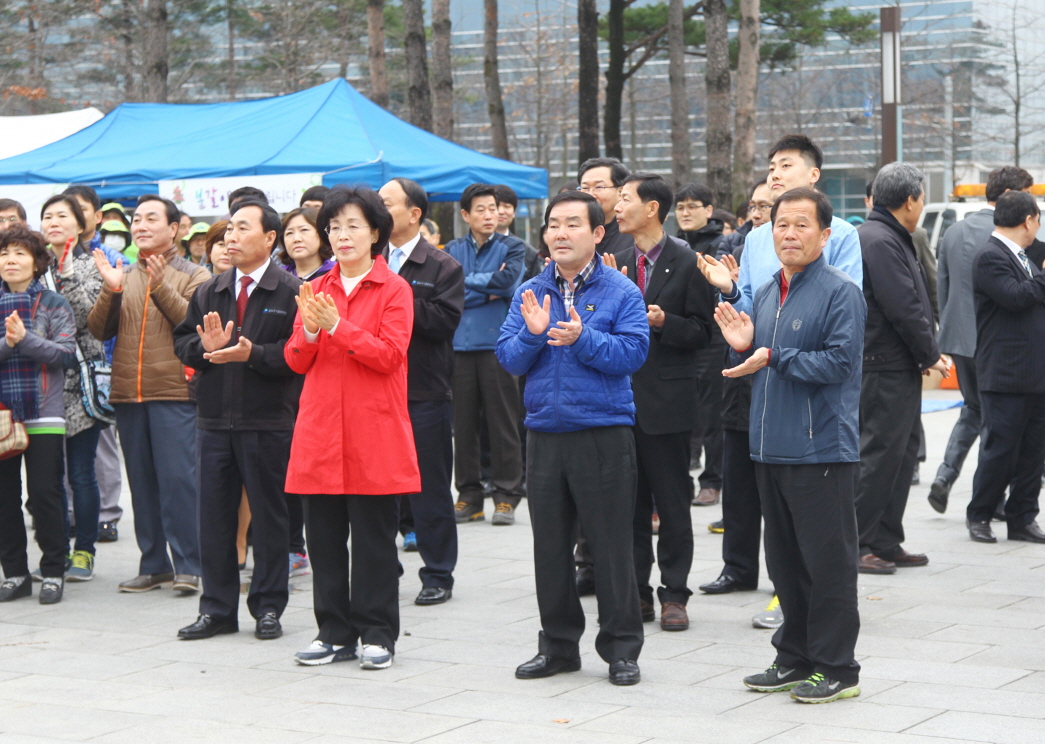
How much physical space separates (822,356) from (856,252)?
110 cm

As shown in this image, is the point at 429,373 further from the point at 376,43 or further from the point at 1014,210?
the point at 376,43

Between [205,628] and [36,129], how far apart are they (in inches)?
499

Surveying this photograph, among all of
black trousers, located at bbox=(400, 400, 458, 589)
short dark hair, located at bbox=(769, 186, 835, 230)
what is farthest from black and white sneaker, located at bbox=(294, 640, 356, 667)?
short dark hair, located at bbox=(769, 186, 835, 230)

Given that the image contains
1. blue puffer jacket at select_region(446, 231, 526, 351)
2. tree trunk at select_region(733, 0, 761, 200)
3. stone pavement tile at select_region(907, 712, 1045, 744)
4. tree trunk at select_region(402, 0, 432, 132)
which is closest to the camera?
stone pavement tile at select_region(907, 712, 1045, 744)

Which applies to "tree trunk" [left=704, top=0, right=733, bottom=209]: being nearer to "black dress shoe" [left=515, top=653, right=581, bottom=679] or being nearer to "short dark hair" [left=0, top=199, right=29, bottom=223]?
"short dark hair" [left=0, top=199, right=29, bottom=223]

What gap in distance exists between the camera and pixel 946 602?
6477 mm

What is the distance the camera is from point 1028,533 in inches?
319

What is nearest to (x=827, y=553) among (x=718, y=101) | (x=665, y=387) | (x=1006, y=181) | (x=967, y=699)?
(x=967, y=699)

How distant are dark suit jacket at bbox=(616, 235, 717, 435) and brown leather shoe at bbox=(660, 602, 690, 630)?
0.81m

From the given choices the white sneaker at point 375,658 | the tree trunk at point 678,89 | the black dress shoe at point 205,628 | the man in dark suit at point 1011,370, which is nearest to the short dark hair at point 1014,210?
the man in dark suit at point 1011,370

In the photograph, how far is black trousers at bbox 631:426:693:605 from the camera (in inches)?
233

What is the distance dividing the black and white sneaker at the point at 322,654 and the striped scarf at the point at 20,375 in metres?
2.30

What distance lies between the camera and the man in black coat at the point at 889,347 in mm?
6828

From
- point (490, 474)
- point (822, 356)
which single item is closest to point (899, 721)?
point (822, 356)
